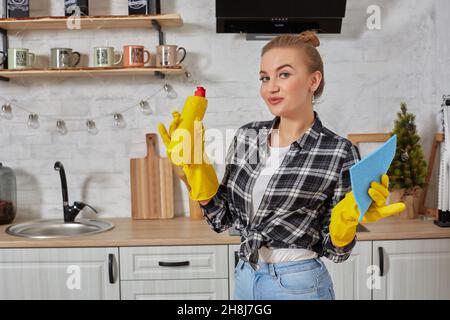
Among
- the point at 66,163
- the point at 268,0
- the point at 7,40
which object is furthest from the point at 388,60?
the point at 7,40

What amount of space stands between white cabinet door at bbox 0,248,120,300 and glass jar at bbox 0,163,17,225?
0.37 meters

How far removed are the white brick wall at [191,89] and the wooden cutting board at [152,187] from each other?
0.08 metres

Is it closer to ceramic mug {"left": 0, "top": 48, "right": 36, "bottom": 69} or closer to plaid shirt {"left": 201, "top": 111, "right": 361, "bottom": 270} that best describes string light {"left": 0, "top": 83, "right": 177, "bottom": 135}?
ceramic mug {"left": 0, "top": 48, "right": 36, "bottom": 69}

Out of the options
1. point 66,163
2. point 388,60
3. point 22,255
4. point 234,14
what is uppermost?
point 234,14

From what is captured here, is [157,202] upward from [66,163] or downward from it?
downward

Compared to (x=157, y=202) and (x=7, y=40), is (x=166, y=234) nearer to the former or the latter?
(x=157, y=202)

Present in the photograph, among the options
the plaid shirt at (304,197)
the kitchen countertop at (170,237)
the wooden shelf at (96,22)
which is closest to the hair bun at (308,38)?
the plaid shirt at (304,197)

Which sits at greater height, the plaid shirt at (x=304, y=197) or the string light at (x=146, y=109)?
the string light at (x=146, y=109)

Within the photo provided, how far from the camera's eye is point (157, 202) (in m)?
2.86

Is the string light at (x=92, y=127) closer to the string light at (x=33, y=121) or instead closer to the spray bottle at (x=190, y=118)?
the string light at (x=33, y=121)

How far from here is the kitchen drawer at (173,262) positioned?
2.41 m

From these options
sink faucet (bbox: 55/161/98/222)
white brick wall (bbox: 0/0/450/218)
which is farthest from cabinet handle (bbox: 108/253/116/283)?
white brick wall (bbox: 0/0/450/218)

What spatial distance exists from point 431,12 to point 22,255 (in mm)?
2229

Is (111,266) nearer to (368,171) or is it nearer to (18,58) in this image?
(18,58)
